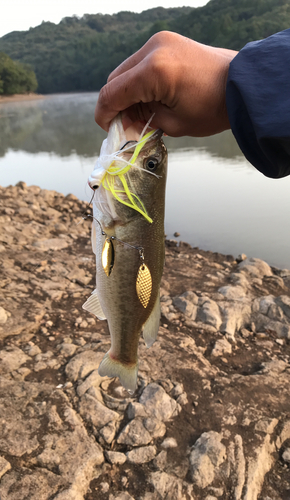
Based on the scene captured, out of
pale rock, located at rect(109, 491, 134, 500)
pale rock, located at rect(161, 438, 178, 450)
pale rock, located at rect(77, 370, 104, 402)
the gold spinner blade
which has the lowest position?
pale rock, located at rect(109, 491, 134, 500)

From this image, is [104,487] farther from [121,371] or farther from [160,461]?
[121,371]

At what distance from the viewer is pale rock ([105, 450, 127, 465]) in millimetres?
2604

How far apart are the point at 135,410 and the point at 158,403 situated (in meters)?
0.21

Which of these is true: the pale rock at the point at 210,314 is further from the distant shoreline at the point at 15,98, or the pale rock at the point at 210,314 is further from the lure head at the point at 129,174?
the distant shoreline at the point at 15,98

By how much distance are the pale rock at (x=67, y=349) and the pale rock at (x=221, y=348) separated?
4.75 feet

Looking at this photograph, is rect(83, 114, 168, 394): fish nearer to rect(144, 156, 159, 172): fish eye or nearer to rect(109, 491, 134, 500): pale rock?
rect(144, 156, 159, 172): fish eye

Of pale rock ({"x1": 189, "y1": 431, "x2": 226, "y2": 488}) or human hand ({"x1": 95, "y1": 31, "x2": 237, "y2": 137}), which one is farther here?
pale rock ({"x1": 189, "y1": 431, "x2": 226, "y2": 488})

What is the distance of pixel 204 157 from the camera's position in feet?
44.5

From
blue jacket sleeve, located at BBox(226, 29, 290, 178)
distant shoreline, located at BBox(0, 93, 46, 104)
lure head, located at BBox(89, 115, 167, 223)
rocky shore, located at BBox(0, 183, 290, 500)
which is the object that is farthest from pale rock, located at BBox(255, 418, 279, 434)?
distant shoreline, located at BBox(0, 93, 46, 104)

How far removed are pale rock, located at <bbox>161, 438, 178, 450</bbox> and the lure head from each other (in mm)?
1812

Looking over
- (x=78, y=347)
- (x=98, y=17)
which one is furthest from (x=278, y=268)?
(x=98, y=17)

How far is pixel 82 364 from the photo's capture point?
3.35 m

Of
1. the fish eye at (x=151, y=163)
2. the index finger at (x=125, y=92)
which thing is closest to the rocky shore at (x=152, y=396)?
the fish eye at (x=151, y=163)

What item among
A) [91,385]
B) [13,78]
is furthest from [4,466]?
[13,78]
